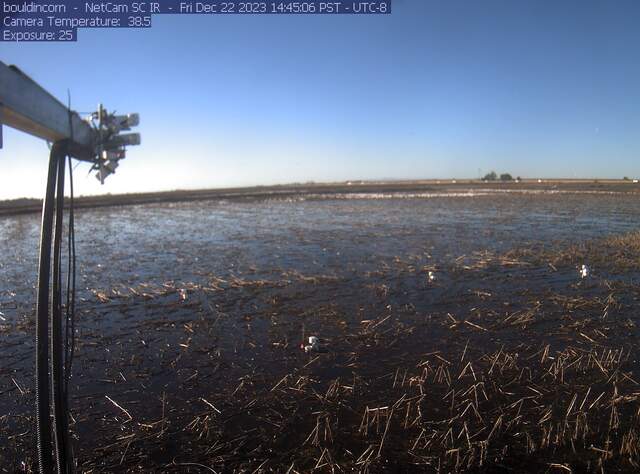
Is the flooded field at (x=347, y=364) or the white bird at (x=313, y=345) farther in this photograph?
the white bird at (x=313, y=345)

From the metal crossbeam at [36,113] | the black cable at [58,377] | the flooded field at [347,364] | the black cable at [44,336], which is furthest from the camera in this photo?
the flooded field at [347,364]

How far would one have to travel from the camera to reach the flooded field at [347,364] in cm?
449

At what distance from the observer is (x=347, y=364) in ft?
21.5

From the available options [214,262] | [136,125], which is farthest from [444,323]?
[214,262]

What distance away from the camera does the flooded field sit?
4.49m

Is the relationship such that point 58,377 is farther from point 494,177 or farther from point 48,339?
point 494,177

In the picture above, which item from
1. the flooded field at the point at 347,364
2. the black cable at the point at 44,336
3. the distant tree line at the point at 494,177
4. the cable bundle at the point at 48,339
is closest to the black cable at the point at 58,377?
the cable bundle at the point at 48,339

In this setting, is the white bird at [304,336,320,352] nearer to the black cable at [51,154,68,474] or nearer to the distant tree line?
the black cable at [51,154,68,474]

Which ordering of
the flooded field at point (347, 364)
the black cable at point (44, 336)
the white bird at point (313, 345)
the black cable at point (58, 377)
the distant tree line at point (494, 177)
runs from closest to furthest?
the black cable at point (44, 336), the black cable at point (58, 377), the flooded field at point (347, 364), the white bird at point (313, 345), the distant tree line at point (494, 177)

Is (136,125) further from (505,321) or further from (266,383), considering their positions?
(505,321)

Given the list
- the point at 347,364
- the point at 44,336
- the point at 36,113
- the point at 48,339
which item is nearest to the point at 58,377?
the point at 48,339

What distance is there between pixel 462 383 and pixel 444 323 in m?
2.41

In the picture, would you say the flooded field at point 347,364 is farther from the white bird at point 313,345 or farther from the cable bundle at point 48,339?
the cable bundle at point 48,339

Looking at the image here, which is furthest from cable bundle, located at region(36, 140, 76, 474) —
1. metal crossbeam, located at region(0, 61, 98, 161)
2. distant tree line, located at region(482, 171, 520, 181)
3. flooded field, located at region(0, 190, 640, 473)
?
distant tree line, located at region(482, 171, 520, 181)
